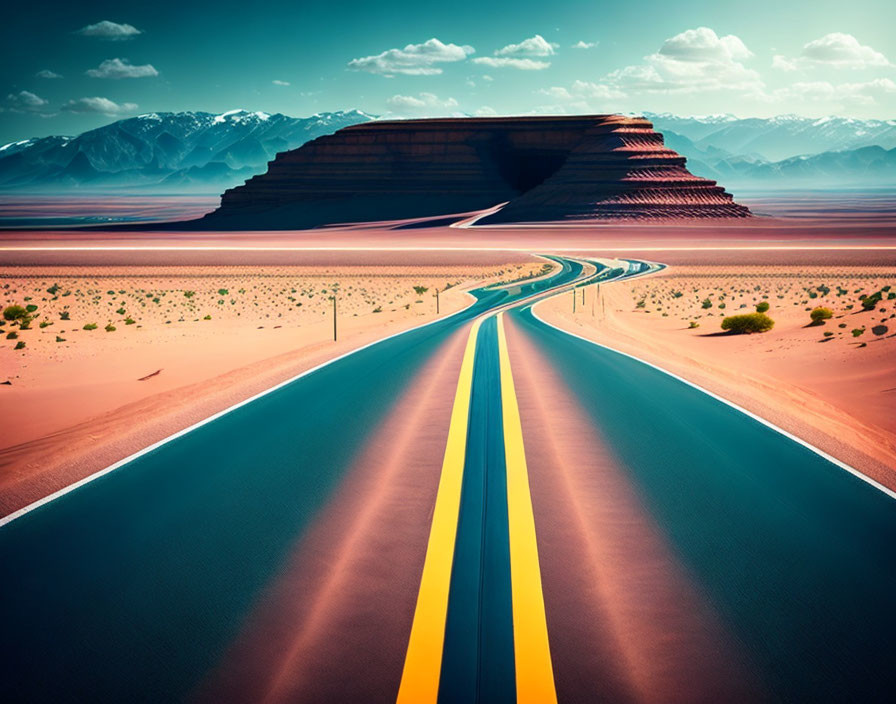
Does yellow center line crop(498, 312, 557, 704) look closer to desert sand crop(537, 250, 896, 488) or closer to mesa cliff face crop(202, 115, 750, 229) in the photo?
desert sand crop(537, 250, 896, 488)

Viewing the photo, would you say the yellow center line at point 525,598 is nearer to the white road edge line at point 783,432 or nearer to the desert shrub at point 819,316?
the white road edge line at point 783,432

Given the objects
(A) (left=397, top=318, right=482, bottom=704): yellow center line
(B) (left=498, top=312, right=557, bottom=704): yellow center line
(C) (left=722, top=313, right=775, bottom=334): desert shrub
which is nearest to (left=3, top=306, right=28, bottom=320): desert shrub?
(A) (left=397, top=318, right=482, bottom=704): yellow center line

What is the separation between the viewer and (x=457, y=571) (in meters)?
5.16

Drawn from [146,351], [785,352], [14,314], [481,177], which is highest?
[481,177]

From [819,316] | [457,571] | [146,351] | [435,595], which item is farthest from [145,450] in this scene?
[819,316]

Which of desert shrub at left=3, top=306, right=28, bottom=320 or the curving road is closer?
the curving road

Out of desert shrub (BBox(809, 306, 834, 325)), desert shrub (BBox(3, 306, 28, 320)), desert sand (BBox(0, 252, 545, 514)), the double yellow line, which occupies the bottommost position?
desert sand (BBox(0, 252, 545, 514))

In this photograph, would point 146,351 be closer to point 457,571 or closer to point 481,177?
point 457,571

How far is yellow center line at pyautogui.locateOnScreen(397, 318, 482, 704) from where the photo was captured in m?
3.86

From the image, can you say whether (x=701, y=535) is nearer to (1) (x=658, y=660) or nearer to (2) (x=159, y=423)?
(1) (x=658, y=660)

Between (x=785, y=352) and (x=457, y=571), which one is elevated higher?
(x=457, y=571)

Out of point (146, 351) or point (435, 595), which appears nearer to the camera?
point (435, 595)

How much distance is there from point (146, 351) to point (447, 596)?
54.6 feet

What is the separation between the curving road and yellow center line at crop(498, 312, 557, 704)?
2cm
